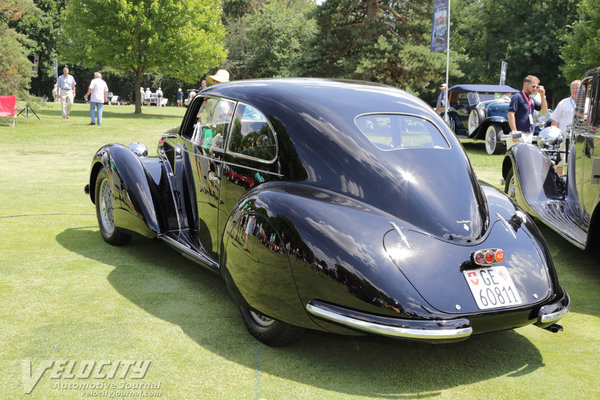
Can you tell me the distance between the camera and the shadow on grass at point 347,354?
3154 millimetres

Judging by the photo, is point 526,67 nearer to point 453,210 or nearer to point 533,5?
point 533,5

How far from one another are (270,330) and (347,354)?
49cm

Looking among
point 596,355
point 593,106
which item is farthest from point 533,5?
point 596,355

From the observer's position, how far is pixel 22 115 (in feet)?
76.2

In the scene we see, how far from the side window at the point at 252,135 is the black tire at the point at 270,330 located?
105 centimetres

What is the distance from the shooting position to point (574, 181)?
19.5 ft

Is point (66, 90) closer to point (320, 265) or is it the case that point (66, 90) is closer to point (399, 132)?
point (399, 132)

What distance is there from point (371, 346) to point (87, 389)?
5.51 ft

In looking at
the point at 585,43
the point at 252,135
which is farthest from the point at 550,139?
the point at 585,43

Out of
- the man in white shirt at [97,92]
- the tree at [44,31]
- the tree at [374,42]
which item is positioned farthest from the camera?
the tree at [44,31]

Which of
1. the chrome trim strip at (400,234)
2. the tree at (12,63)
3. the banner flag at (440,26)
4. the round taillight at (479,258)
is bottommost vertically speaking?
the round taillight at (479,258)

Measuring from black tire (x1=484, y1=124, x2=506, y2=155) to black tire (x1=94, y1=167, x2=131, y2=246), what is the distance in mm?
12233

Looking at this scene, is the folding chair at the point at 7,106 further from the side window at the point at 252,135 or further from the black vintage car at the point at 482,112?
the side window at the point at 252,135

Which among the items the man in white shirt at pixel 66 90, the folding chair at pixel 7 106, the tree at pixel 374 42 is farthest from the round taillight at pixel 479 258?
the tree at pixel 374 42
